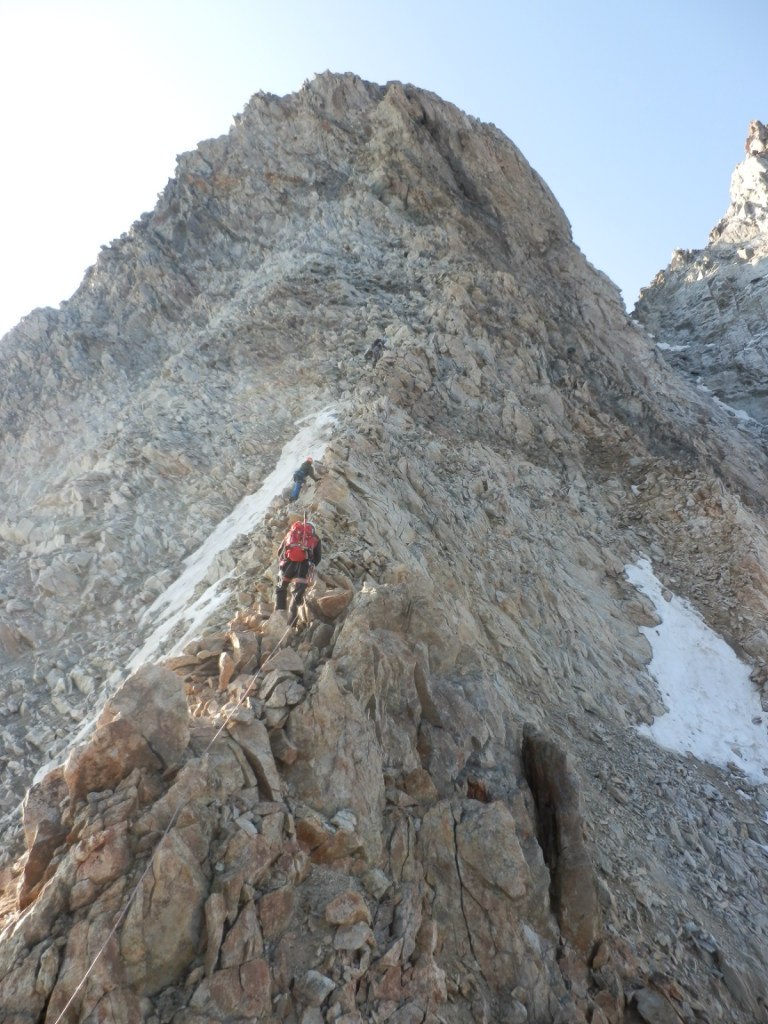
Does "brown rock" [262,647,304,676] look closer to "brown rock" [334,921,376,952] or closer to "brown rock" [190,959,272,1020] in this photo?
"brown rock" [334,921,376,952]

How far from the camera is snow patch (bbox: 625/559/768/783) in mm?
13570

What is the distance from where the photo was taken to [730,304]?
4119cm

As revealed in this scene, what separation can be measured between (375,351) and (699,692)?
1361 cm

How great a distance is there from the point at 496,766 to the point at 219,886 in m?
3.94

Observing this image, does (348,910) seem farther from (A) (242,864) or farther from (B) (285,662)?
(B) (285,662)

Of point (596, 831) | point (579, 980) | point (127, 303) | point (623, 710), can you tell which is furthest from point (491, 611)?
point (127, 303)

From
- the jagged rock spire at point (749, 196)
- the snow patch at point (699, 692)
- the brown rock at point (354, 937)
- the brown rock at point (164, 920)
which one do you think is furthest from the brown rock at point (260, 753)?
the jagged rock spire at point (749, 196)

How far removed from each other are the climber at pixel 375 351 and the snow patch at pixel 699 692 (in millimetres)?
10073

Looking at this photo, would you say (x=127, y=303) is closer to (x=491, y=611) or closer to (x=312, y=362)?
(x=312, y=362)

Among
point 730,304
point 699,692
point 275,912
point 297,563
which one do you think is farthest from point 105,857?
point 730,304

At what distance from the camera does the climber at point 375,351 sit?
21.2m

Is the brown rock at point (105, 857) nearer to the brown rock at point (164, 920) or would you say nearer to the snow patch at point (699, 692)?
the brown rock at point (164, 920)

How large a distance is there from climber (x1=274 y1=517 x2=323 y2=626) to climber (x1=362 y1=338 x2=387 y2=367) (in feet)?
41.9

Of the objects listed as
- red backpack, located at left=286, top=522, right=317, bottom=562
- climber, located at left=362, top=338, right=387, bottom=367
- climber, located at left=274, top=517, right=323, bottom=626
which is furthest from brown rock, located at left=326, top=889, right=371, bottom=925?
climber, located at left=362, top=338, right=387, bottom=367
